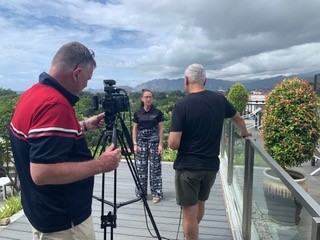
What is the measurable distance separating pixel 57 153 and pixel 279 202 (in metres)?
1.27

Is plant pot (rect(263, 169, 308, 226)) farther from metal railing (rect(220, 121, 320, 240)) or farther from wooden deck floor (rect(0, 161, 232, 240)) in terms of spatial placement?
wooden deck floor (rect(0, 161, 232, 240))

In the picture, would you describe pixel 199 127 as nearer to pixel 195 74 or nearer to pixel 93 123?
pixel 195 74

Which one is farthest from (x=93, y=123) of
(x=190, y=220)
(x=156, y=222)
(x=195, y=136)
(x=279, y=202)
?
(x=156, y=222)

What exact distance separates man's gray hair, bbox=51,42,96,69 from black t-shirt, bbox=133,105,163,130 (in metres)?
2.38

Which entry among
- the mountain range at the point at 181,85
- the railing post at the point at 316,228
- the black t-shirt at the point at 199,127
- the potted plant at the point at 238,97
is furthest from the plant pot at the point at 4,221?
the potted plant at the point at 238,97

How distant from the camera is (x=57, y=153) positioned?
1273mm

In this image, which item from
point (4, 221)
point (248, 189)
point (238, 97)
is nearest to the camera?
point (248, 189)

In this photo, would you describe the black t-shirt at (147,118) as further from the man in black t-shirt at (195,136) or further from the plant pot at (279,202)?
the plant pot at (279,202)

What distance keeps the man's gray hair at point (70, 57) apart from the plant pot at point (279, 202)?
1.16 metres

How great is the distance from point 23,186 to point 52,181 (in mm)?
327

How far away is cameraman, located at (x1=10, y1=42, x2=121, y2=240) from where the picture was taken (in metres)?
1.27

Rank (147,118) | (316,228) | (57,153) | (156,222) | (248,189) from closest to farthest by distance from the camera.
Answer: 1. (316,228)
2. (57,153)
3. (248,189)
4. (156,222)
5. (147,118)

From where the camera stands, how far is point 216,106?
7.72 feet

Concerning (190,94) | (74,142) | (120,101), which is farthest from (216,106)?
(74,142)
